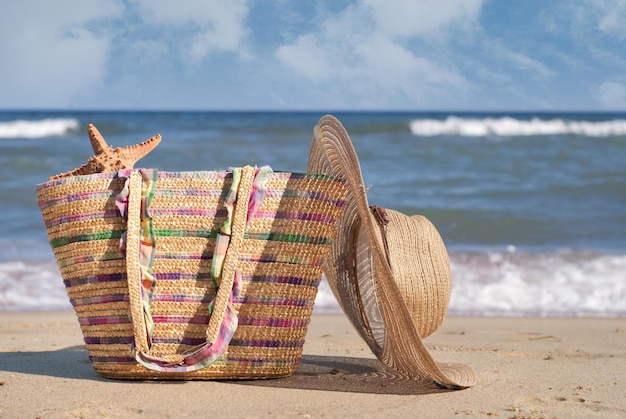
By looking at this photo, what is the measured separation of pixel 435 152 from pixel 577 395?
9140 millimetres

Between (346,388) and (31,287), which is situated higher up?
(31,287)

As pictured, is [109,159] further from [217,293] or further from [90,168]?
[217,293]

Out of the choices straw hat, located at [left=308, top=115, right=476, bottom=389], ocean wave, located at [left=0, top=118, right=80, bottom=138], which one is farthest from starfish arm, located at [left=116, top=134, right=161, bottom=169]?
ocean wave, located at [left=0, top=118, right=80, bottom=138]

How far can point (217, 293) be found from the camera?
7.63 ft

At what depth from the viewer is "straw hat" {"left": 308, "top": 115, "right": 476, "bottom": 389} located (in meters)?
2.41

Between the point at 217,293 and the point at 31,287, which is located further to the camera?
the point at 31,287

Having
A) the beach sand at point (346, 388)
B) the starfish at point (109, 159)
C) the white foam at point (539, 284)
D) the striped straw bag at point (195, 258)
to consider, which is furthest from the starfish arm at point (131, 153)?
the white foam at point (539, 284)

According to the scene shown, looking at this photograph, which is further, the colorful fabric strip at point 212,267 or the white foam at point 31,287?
the white foam at point 31,287

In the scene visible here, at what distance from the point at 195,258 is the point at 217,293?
121 millimetres

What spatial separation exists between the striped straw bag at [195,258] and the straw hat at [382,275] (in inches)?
6.9

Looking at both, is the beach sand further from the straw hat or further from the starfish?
the starfish

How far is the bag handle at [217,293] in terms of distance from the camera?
7.60 feet

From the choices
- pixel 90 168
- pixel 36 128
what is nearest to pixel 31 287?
pixel 90 168

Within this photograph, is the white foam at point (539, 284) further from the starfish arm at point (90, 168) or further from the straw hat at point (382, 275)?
the starfish arm at point (90, 168)
